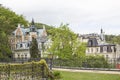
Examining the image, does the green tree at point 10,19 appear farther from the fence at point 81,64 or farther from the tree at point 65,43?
the fence at point 81,64

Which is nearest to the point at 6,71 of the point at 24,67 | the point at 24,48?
the point at 24,67

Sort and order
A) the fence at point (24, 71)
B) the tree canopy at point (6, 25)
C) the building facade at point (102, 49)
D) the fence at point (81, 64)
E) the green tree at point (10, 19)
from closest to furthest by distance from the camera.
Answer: the fence at point (24, 71)
the fence at point (81, 64)
the tree canopy at point (6, 25)
the building facade at point (102, 49)
the green tree at point (10, 19)

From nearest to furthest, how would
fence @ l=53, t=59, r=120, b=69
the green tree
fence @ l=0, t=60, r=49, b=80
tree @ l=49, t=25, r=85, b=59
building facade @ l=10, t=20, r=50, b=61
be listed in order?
fence @ l=0, t=60, r=49, b=80, fence @ l=53, t=59, r=120, b=69, tree @ l=49, t=25, r=85, b=59, building facade @ l=10, t=20, r=50, b=61, the green tree

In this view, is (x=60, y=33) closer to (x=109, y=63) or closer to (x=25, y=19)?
(x=109, y=63)

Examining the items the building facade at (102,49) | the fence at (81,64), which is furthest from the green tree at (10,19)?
the fence at (81,64)

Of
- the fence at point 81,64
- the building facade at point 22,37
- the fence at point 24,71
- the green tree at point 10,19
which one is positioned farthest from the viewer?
the green tree at point 10,19

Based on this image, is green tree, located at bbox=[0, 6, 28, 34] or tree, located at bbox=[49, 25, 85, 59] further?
green tree, located at bbox=[0, 6, 28, 34]

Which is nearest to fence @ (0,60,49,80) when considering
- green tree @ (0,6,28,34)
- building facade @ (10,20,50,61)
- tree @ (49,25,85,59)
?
tree @ (49,25,85,59)

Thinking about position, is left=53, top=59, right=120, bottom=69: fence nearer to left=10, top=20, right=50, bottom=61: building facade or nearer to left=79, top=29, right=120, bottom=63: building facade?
left=79, top=29, right=120, bottom=63: building facade

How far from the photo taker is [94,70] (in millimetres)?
29672

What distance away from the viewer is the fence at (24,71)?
18578 millimetres

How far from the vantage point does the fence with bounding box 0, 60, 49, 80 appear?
61.0 ft

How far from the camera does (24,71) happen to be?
19.8m

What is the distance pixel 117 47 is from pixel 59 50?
89.5 ft
